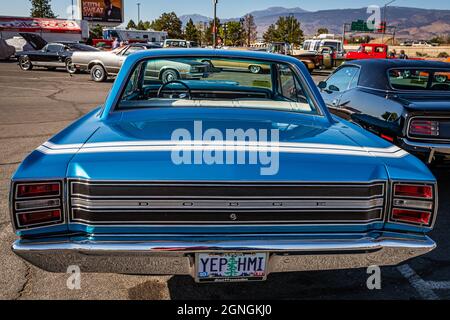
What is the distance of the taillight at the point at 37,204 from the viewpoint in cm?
191

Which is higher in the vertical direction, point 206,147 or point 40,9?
point 40,9

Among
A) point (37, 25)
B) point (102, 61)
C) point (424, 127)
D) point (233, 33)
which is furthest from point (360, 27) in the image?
point (424, 127)

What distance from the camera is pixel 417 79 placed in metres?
5.58

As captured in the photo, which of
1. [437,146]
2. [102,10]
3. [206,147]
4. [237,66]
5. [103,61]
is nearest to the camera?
[206,147]

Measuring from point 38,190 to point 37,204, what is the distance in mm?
68

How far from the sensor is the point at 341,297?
2.62m

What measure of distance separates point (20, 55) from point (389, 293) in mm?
21588

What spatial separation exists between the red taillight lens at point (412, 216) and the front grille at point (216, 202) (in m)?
0.17

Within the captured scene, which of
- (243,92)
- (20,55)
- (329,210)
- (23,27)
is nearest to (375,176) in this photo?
(329,210)

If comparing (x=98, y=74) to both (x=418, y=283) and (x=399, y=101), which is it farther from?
(x=418, y=283)

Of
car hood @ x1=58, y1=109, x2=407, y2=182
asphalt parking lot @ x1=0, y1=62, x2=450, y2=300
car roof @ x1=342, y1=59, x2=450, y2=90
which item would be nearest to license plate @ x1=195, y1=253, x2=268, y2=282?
car hood @ x1=58, y1=109, x2=407, y2=182

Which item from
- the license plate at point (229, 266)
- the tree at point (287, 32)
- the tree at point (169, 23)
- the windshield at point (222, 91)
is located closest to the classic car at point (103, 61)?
the windshield at point (222, 91)

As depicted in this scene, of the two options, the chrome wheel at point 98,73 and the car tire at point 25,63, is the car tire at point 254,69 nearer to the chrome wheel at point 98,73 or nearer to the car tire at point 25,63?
the chrome wheel at point 98,73

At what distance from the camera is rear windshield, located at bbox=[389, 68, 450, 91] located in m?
5.38
